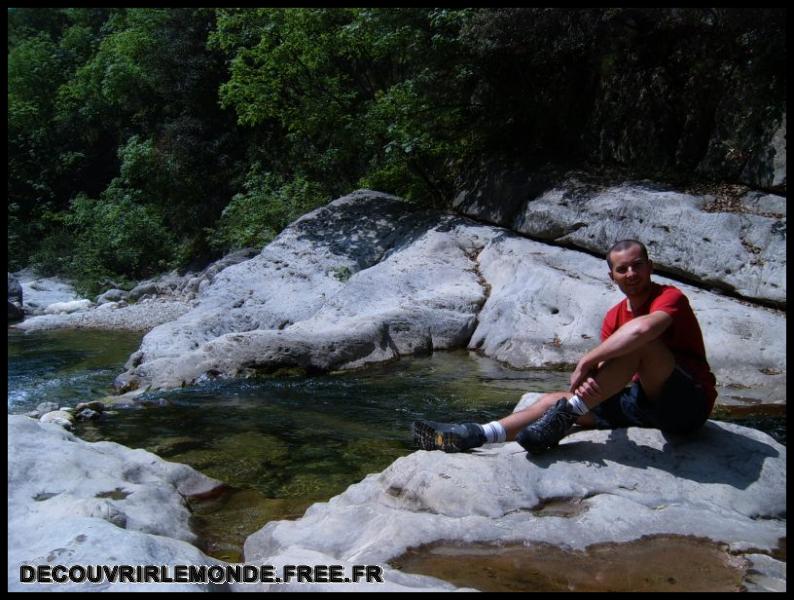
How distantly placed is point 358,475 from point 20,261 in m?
21.9

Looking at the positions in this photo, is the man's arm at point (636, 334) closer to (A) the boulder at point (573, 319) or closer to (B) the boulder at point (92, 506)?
(B) the boulder at point (92, 506)

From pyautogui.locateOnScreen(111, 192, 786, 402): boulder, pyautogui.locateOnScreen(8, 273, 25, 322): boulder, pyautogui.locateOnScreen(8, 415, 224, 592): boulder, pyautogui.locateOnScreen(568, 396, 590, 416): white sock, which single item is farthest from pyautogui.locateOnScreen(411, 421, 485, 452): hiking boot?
pyautogui.locateOnScreen(8, 273, 25, 322): boulder

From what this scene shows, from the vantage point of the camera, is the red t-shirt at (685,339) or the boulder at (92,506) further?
the red t-shirt at (685,339)

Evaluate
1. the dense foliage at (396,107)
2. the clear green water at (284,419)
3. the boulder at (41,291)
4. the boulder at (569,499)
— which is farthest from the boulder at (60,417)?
the boulder at (41,291)

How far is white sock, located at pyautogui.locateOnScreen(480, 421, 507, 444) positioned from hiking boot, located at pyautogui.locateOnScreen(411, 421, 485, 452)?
0.03 m

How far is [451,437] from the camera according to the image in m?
3.90

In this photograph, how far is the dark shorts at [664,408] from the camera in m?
3.58

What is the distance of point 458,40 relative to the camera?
11594 mm

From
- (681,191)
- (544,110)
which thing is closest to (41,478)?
(681,191)

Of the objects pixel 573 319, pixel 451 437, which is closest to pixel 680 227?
pixel 573 319

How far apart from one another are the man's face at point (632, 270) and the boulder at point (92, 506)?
2461 mm

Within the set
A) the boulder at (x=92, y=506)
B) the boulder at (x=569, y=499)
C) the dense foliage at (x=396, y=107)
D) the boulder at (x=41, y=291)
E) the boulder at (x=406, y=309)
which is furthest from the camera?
the boulder at (x=41, y=291)

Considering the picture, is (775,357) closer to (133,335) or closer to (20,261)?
(133,335)

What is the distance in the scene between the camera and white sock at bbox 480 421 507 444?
3.86 metres
